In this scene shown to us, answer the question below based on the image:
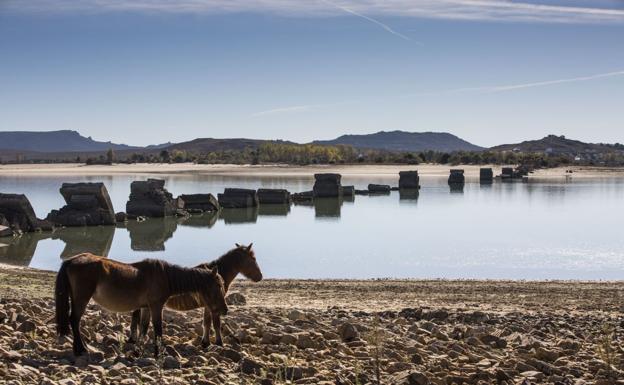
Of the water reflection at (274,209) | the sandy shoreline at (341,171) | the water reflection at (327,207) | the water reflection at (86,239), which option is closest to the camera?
the water reflection at (86,239)

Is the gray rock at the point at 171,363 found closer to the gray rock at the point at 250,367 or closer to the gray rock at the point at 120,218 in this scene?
the gray rock at the point at 250,367

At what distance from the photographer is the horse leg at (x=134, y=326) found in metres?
8.57

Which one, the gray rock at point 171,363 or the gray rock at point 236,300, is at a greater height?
the gray rock at point 171,363

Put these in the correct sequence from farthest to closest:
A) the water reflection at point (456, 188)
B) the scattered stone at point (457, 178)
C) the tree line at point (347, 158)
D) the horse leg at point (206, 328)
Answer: the tree line at point (347, 158)
the scattered stone at point (457, 178)
the water reflection at point (456, 188)
the horse leg at point (206, 328)

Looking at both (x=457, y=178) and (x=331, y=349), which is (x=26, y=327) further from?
(x=457, y=178)

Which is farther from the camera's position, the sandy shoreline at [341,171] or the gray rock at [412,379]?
the sandy shoreline at [341,171]

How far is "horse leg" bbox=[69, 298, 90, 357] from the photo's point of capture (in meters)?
7.86

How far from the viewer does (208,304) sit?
8672 millimetres

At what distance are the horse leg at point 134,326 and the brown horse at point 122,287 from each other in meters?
0.38

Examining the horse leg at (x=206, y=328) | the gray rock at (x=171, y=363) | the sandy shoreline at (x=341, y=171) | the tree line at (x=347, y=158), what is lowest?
the gray rock at (x=171, y=363)

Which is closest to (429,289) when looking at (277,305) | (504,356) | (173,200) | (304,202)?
(277,305)

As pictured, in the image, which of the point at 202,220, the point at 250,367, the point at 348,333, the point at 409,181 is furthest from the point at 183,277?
the point at 409,181

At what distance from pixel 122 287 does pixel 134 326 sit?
74 cm

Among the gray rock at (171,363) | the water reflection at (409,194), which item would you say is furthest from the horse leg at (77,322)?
the water reflection at (409,194)
